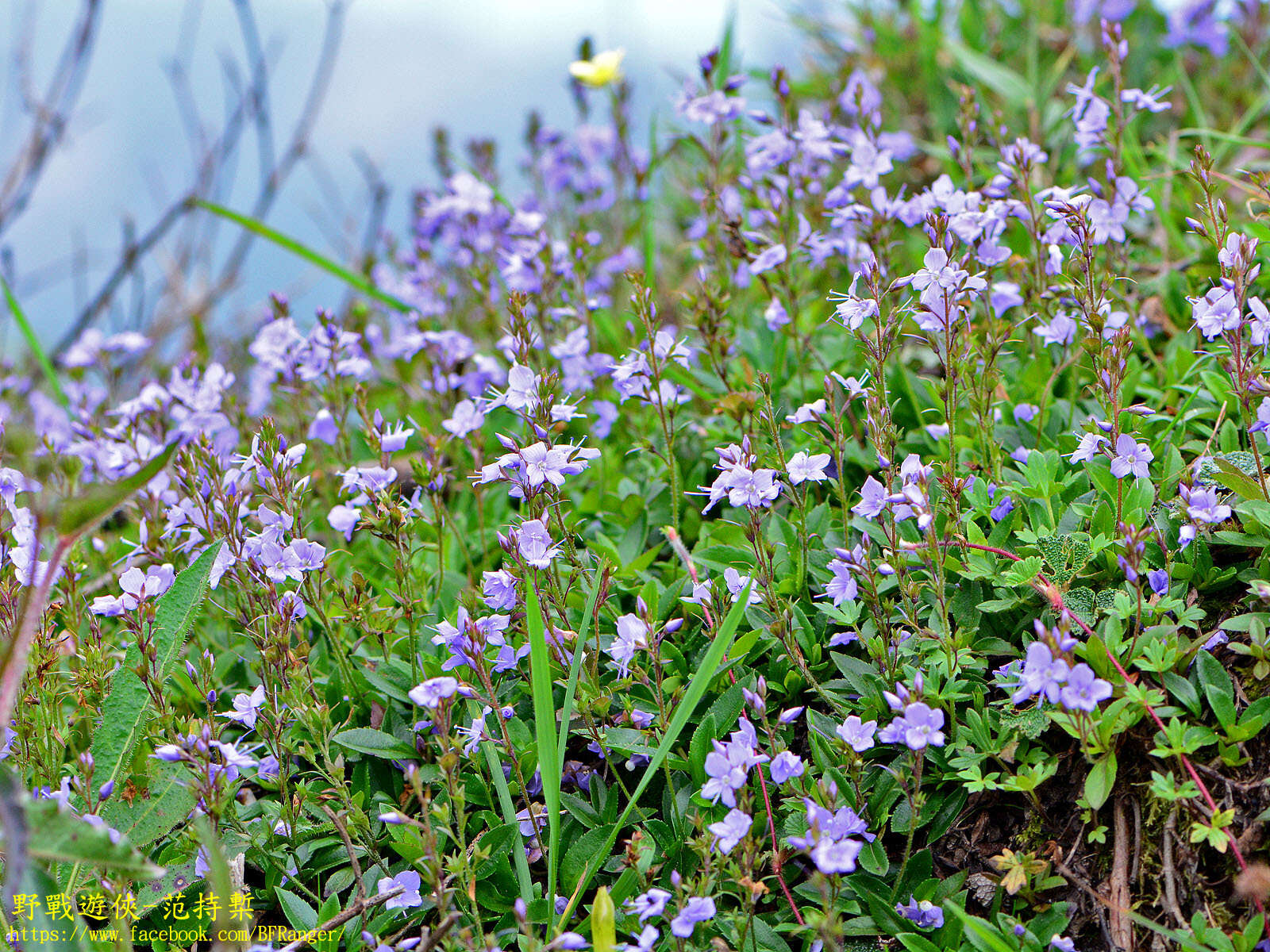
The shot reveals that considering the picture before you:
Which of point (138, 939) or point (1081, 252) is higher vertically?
point (1081, 252)

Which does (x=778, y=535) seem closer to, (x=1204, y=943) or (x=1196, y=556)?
(x=1196, y=556)

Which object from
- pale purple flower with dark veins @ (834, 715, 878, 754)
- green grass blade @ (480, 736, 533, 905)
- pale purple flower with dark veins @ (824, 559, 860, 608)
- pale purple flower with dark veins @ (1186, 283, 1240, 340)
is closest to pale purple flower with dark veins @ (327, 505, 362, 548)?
green grass blade @ (480, 736, 533, 905)

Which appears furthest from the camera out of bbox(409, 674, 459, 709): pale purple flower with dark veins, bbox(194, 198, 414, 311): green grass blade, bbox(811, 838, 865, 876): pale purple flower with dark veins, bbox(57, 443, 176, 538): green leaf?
bbox(194, 198, 414, 311): green grass blade

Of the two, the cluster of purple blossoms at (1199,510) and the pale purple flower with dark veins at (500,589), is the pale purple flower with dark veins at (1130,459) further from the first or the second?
the pale purple flower with dark veins at (500,589)

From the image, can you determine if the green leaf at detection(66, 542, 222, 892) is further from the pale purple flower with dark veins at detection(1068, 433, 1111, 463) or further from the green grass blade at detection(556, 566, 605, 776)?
the pale purple flower with dark veins at detection(1068, 433, 1111, 463)

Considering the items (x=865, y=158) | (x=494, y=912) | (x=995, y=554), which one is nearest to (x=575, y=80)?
(x=865, y=158)
